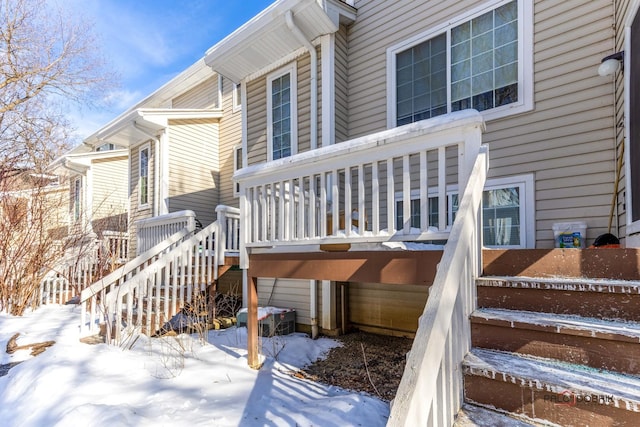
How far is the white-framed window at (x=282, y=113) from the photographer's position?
5.78 m

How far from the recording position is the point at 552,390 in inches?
52.9

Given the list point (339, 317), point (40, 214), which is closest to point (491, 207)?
point (339, 317)

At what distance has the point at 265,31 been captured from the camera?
17.6 ft

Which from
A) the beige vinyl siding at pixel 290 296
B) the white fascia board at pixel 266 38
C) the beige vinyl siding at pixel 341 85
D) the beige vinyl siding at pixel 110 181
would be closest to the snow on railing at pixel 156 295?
the beige vinyl siding at pixel 290 296

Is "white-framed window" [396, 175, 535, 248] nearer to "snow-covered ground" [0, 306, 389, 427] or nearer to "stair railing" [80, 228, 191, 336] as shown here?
"snow-covered ground" [0, 306, 389, 427]

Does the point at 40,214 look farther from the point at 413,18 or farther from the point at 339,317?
the point at 413,18

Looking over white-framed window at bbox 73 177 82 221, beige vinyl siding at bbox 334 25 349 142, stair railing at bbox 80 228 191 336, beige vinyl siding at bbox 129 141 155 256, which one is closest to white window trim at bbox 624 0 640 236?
beige vinyl siding at bbox 334 25 349 142

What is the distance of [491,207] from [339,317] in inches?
105

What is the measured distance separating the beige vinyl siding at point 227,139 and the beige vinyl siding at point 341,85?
4.36m

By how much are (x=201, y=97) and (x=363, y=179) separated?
904cm

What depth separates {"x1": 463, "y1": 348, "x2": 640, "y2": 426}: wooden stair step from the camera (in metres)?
1.27

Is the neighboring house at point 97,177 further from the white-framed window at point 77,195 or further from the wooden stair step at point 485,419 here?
the wooden stair step at point 485,419

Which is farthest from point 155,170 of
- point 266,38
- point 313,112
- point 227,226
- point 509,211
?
point 509,211

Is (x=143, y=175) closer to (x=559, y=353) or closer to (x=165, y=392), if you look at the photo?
(x=165, y=392)
